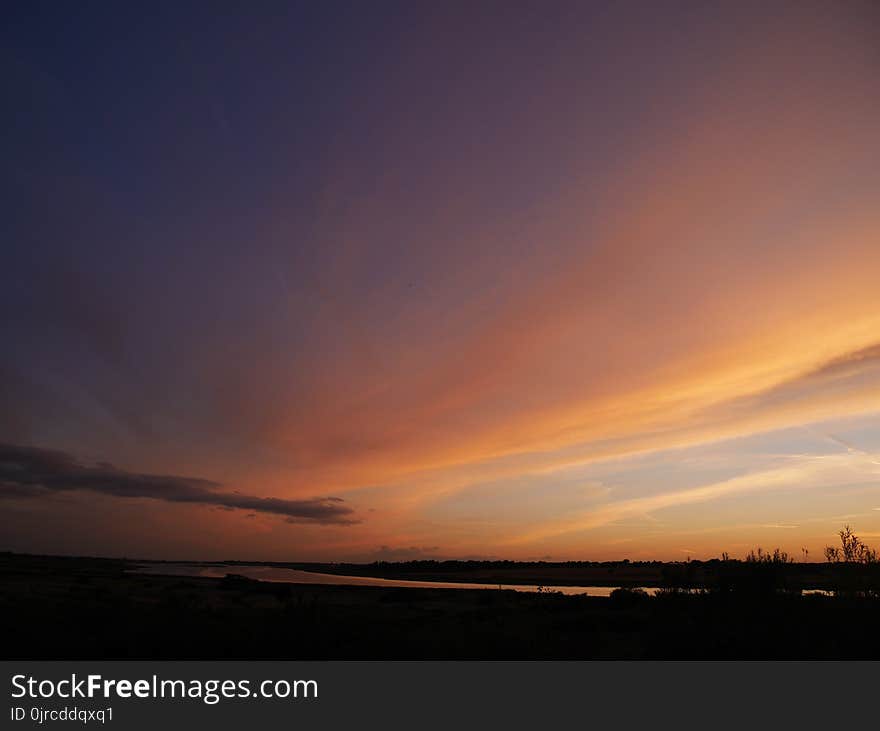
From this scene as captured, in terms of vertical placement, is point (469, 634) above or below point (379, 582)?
above

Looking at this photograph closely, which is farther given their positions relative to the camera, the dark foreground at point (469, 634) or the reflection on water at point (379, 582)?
the reflection on water at point (379, 582)

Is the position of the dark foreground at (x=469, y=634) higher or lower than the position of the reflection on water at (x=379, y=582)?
higher

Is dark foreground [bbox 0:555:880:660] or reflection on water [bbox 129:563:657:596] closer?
dark foreground [bbox 0:555:880:660]

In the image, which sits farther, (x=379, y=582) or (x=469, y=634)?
(x=379, y=582)

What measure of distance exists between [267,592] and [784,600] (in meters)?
38.6

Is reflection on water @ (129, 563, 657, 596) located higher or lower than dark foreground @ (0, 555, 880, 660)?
lower
